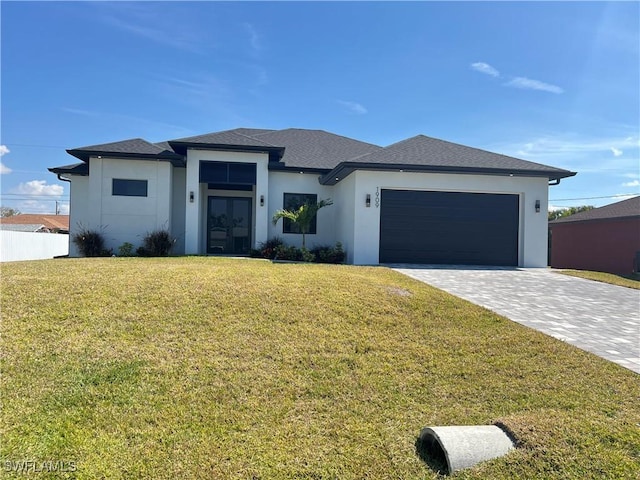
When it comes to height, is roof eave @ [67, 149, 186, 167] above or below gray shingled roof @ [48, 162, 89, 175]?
above

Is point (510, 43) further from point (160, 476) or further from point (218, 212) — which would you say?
point (160, 476)

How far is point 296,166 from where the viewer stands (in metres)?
15.9

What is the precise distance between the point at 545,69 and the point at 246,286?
1292cm

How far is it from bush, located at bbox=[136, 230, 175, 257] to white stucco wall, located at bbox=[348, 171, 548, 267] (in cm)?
713

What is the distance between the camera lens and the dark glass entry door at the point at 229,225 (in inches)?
651

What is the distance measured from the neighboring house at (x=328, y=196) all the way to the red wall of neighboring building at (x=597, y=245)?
25.1 feet

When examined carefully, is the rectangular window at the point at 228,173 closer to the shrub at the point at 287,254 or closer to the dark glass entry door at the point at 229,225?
the dark glass entry door at the point at 229,225

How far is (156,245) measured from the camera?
45.9 feet

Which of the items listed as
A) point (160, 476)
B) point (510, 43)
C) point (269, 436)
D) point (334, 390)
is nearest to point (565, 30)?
point (510, 43)

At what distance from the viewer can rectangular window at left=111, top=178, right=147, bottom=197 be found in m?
14.8

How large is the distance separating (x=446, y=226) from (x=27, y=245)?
19.9m

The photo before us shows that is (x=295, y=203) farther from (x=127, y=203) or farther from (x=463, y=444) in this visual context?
(x=463, y=444)

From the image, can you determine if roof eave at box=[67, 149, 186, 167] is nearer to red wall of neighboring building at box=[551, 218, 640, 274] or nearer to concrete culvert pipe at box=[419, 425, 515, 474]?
concrete culvert pipe at box=[419, 425, 515, 474]

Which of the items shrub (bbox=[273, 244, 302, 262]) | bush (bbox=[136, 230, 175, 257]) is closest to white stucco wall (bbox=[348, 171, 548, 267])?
shrub (bbox=[273, 244, 302, 262])
